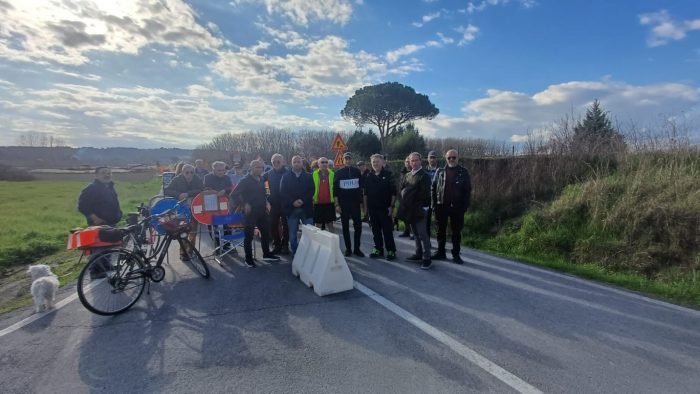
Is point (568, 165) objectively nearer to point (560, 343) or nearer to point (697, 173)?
point (697, 173)

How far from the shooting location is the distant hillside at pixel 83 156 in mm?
81625

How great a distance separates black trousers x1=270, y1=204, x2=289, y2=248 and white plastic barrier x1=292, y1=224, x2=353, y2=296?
1.93m

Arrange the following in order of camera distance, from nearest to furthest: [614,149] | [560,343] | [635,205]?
[560,343] < [635,205] < [614,149]

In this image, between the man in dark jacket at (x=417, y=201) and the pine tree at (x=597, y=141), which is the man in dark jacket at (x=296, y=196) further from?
the pine tree at (x=597, y=141)

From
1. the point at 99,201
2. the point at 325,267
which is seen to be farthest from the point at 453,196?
the point at 99,201

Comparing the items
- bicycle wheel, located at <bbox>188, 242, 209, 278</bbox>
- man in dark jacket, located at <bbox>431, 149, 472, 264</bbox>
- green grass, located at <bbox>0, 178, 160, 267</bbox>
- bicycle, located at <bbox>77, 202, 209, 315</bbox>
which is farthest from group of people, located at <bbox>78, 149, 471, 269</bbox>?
green grass, located at <bbox>0, 178, 160, 267</bbox>

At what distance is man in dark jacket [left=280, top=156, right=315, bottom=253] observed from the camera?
7.26m

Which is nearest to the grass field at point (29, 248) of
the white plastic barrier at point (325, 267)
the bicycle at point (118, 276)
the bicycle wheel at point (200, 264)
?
the bicycle at point (118, 276)

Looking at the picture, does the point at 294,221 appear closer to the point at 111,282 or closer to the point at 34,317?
the point at 111,282

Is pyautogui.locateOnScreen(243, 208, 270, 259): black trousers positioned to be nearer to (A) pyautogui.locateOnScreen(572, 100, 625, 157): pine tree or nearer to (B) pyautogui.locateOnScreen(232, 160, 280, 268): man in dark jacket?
(B) pyautogui.locateOnScreen(232, 160, 280, 268): man in dark jacket

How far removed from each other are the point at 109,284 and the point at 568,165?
35.9ft

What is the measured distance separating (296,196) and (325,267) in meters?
2.40

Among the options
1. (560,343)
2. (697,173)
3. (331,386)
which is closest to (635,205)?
(697,173)

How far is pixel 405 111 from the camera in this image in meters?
47.6
